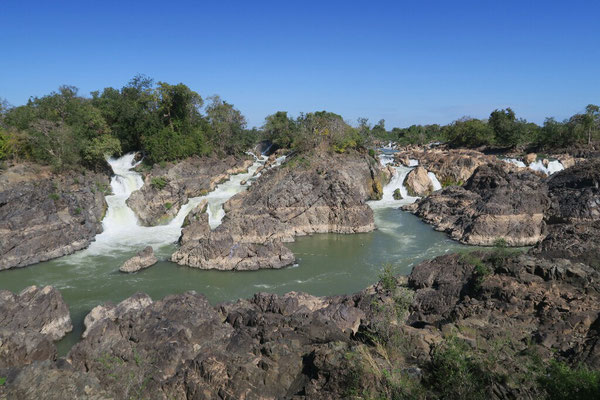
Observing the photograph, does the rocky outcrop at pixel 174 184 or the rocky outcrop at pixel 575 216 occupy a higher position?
the rocky outcrop at pixel 174 184

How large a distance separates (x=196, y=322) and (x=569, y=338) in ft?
37.5

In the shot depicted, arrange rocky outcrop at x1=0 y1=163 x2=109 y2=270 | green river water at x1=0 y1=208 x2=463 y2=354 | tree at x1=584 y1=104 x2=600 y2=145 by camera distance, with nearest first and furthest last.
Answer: green river water at x1=0 y1=208 x2=463 y2=354 → rocky outcrop at x1=0 y1=163 x2=109 y2=270 → tree at x1=584 y1=104 x2=600 y2=145

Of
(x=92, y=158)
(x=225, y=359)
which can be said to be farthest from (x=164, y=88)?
(x=225, y=359)

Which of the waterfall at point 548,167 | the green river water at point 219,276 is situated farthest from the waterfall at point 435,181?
the green river water at point 219,276

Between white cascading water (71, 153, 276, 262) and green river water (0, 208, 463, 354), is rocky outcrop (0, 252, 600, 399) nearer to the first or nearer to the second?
green river water (0, 208, 463, 354)

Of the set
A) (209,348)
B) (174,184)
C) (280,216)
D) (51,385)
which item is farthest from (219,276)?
(174,184)

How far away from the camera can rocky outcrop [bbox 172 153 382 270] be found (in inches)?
929

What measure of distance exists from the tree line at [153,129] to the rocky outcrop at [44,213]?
2446mm

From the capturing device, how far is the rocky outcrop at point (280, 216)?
77.4ft

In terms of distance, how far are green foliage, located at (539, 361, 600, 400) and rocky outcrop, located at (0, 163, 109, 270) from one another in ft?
85.3

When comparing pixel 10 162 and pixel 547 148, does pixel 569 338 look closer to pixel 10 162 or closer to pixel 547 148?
pixel 10 162

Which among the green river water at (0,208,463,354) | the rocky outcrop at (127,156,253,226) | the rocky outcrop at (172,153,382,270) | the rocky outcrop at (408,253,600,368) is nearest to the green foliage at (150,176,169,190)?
the rocky outcrop at (127,156,253,226)

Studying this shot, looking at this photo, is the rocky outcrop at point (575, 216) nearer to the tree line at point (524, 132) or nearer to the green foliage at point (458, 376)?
the green foliage at point (458, 376)

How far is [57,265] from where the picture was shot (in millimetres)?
24062
